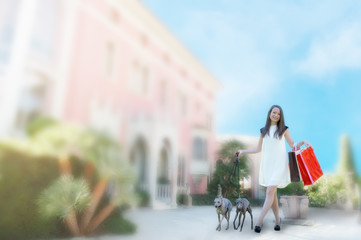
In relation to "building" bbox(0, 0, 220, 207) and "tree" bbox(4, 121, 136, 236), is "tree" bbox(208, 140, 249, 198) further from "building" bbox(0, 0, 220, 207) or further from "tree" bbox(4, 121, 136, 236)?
"tree" bbox(4, 121, 136, 236)

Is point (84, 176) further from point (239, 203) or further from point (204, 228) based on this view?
point (239, 203)

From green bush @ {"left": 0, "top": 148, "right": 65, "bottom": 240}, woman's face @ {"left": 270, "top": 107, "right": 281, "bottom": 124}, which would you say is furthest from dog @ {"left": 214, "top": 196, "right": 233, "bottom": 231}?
green bush @ {"left": 0, "top": 148, "right": 65, "bottom": 240}

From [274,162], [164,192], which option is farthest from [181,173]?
[274,162]

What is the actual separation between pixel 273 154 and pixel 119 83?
3.51 ft

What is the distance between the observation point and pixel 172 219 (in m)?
1.76

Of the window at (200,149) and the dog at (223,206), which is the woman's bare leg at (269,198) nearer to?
the dog at (223,206)

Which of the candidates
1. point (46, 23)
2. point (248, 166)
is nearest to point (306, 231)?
point (248, 166)

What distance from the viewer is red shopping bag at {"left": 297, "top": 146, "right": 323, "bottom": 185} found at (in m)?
1.59

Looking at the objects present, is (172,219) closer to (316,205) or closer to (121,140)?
(121,140)

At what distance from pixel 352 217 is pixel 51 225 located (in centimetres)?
235

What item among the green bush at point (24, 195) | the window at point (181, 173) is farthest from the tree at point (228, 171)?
the green bush at point (24, 195)

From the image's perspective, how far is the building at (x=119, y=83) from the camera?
1366 mm

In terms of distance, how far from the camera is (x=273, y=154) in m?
1.56

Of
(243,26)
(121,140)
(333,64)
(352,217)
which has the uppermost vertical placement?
(243,26)
